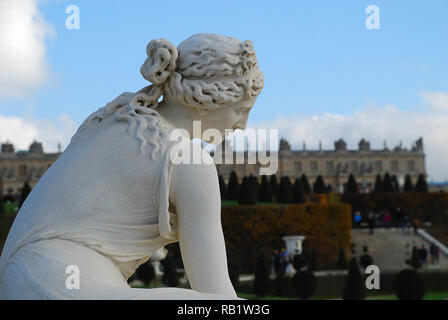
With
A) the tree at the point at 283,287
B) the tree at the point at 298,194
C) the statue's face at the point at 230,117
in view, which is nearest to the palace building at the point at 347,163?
the tree at the point at 298,194

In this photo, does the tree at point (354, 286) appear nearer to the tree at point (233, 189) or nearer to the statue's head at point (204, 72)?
the statue's head at point (204, 72)

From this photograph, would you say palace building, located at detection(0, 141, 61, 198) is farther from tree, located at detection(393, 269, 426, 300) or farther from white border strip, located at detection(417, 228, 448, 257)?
tree, located at detection(393, 269, 426, 300)

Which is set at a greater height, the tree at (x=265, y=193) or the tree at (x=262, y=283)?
the tree at (x=265, y=193)

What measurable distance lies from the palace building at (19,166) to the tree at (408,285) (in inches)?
1410

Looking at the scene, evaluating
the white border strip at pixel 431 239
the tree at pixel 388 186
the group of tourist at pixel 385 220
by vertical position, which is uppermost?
the tree at pixel 388 186

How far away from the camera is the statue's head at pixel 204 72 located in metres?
1.85

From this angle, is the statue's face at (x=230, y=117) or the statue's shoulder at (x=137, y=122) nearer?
the statue's shoulder at (x=137, y=122)

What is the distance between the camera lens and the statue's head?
1846 millimetres

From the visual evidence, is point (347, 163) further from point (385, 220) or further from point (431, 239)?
point (431, 239)

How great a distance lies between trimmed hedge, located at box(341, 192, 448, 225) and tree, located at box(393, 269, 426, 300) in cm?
1781

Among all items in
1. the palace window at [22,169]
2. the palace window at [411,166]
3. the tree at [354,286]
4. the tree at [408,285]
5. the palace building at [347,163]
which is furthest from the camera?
the palace window at [411,166]

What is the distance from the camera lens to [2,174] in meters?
44.5
